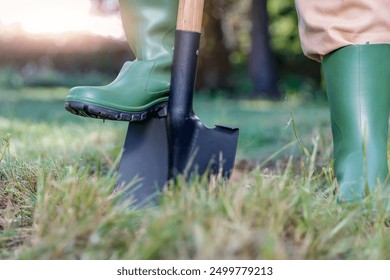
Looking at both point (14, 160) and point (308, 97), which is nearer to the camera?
point (14, 160)

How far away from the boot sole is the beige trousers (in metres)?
0.50

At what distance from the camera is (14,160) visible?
1.87 metres

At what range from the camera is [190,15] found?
1740 millimetres

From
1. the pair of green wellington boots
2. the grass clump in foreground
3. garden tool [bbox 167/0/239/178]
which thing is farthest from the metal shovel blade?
the grass clump in foreground

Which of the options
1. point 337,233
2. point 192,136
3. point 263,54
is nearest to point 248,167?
point 192,136

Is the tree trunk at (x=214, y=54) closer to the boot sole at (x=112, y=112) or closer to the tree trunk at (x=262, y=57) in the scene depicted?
the tree trunk at (x=262, y=57)

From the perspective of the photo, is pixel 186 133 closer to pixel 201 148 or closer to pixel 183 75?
pixel 201 148

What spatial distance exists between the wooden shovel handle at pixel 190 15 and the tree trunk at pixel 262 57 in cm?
832

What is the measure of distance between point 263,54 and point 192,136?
8.80 m

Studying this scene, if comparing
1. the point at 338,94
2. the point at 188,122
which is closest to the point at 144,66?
the point at 188,122

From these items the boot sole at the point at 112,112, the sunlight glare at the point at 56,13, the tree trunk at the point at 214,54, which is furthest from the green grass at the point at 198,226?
the tree trunk at the point at 214,54

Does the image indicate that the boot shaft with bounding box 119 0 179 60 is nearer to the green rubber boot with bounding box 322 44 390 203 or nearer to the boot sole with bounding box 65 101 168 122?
the boot sole with bounding box 65 101 168 122

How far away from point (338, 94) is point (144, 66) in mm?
574

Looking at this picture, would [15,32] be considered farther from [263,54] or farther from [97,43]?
[263,54]
